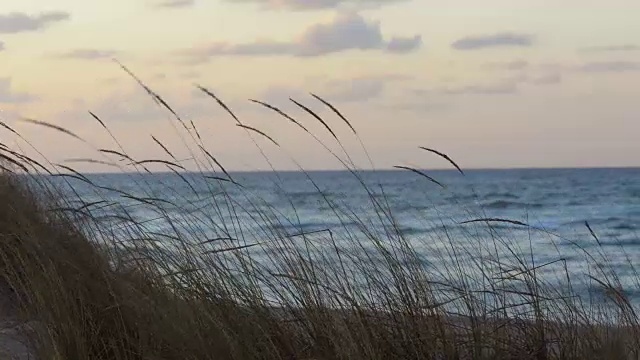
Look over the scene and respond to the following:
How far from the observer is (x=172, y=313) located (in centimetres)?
282

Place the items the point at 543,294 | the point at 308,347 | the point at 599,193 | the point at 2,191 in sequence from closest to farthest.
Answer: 1. the point at 308,347
2. the point at 543,294
3. the point at 2,191
4. the point at 599,193

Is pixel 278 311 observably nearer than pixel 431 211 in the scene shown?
Yes

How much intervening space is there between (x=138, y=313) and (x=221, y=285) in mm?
302

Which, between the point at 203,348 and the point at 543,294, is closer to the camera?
the point at 203,348

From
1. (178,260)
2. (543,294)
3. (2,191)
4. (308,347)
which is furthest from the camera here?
(2,191)

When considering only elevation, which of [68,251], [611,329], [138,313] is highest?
[68,251]

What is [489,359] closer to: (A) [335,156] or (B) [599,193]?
(A) [335,156]

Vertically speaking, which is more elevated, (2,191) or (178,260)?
(2,191)

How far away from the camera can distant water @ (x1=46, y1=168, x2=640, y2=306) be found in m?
3.79

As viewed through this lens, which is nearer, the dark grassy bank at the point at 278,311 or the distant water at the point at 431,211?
the dark grassy bank at the point at 278,311

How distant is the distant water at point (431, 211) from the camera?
3.79 metres

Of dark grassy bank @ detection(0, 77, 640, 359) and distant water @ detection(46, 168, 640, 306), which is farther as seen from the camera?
distant water @ detection(46, 168, 640, 306)

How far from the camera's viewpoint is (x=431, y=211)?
21938mm

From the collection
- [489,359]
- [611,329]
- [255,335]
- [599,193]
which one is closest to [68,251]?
[255,335]
